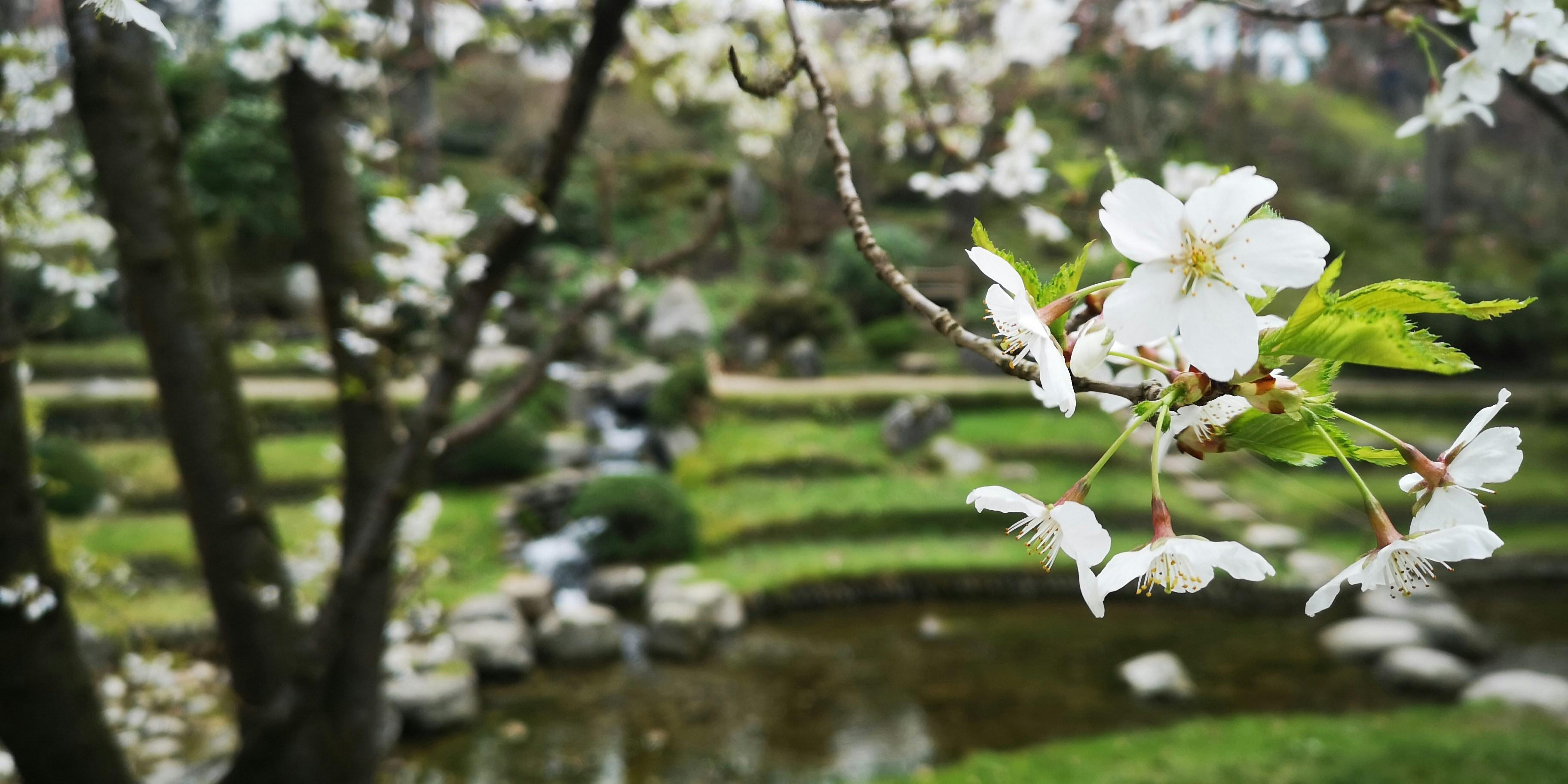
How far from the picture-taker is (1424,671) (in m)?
6.07

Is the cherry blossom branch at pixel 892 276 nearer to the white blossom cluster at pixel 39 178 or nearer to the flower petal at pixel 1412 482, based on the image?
the flower petal at pixel 1412 482

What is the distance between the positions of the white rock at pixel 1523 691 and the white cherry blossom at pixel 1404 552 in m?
6.17

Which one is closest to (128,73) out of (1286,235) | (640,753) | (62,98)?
(62,98)

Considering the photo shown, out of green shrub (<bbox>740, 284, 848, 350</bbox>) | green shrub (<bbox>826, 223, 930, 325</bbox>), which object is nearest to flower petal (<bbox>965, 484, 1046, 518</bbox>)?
green shrub (<bbox>740, 284, 848, 350</bbox>)

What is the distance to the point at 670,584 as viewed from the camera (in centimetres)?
741

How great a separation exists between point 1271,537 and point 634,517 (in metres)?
6.20

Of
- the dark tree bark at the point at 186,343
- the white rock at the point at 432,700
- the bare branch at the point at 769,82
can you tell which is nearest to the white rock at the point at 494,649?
the white rock at the point at 432,700

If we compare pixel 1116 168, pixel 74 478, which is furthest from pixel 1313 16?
pixel 74 478

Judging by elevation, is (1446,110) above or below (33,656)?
above

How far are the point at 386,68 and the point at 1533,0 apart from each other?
375 centimetres

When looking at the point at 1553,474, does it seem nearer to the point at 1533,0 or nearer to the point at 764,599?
the point at 764,599

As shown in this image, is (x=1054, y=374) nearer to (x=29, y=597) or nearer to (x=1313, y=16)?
(x=1313, y=16)

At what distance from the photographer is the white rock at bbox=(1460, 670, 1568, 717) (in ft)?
17.4

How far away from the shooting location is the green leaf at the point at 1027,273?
682 millimetres
